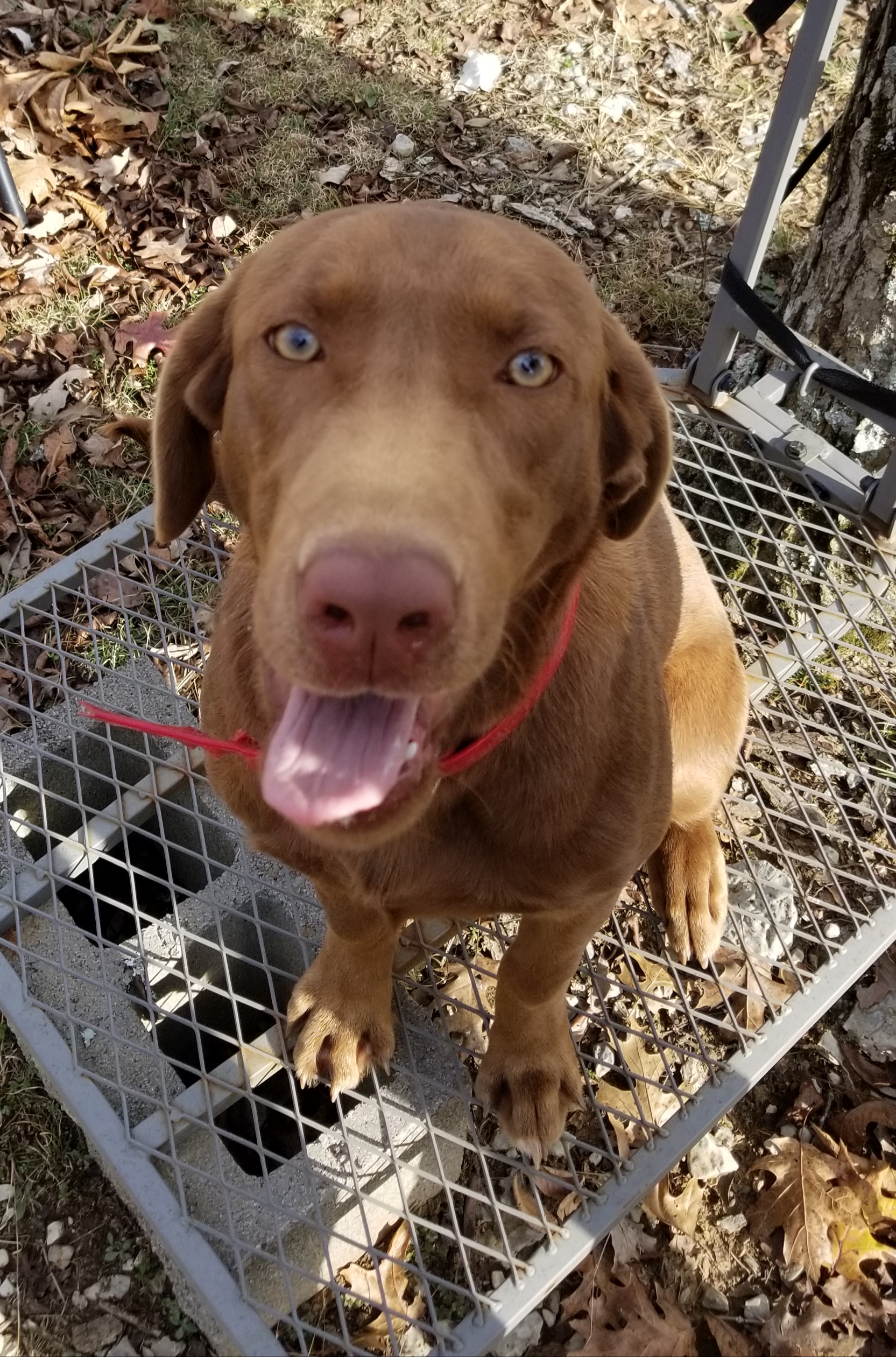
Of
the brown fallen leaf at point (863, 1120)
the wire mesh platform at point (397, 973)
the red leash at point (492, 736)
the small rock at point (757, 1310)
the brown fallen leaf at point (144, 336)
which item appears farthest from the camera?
the brown fallen leaf at point (144, 336)

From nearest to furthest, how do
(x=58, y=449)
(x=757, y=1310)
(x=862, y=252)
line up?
(x=757, y=1310)
(x=862, y=252)
(x=58, y=449)

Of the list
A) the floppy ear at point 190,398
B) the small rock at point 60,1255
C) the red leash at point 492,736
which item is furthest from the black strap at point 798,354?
the small rock at point 60,1255

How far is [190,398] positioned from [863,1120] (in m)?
2.75

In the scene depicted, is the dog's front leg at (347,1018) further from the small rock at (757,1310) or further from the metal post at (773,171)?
the metal post at (773,171)

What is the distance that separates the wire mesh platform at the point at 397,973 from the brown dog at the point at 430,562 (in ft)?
1.91

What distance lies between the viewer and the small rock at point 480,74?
6.00 meters

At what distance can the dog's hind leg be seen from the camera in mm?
2961

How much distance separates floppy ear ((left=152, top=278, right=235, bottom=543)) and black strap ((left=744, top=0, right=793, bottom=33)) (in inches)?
79.0

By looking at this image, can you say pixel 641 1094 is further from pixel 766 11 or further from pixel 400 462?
pixel 766 11

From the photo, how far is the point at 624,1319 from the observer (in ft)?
9.25

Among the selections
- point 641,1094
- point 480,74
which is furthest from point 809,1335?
point 480,74

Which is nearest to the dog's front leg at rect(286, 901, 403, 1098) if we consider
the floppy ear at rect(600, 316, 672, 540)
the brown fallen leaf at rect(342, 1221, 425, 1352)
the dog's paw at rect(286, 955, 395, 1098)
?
the dog's paw at rect(286, 955, 395, 1098)

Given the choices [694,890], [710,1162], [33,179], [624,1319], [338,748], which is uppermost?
[338,748]

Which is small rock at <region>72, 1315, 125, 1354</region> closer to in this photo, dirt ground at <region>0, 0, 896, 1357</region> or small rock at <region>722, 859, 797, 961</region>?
dirt ground at <region>0, 0, 896, 1357</region>
